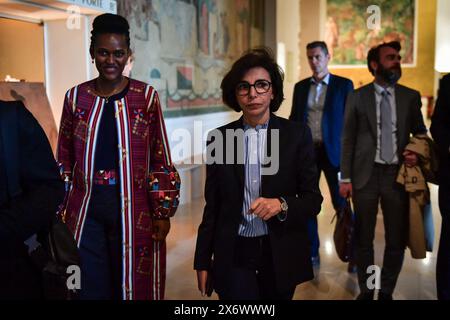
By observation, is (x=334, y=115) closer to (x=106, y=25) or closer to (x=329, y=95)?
(x=329, y=95)

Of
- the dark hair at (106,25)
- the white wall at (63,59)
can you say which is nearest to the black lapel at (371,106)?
the dark hair at (106,25)

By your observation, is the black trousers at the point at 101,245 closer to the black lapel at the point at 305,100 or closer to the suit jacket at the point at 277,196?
the suit jacket at the point at 277,196

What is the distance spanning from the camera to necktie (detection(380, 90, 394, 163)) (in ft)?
14.6

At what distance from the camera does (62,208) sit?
325cm

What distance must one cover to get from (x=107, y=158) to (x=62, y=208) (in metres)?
0.42

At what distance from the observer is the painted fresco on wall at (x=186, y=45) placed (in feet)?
26.5

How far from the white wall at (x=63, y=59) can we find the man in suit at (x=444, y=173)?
343 cm

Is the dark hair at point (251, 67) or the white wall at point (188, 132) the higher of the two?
the dark hair at point (251, 67)

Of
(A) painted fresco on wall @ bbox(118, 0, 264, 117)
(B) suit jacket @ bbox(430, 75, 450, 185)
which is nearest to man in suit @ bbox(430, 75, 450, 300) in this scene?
(B) suit jacket @ bbox(430, 75, 450, 185)

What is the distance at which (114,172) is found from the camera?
3145 millimetres

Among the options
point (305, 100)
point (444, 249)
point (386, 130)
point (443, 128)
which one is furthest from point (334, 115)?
point (444, 249)

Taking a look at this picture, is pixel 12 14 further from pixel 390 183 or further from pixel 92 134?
pixel 390 183

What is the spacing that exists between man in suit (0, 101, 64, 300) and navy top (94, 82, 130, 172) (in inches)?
42.5

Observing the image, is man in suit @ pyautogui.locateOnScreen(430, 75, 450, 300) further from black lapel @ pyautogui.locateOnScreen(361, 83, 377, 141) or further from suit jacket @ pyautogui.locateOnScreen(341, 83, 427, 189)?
black lapel @ pyautogui.locateOnScreen(361, 83, 377, 141)
